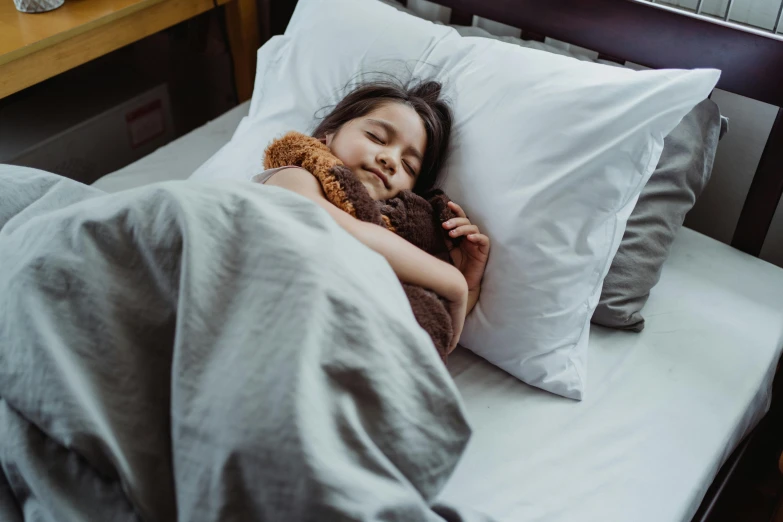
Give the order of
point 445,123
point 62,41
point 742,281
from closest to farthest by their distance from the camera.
A: 1. point 445,123
2. point 742,281
3. point 62,41

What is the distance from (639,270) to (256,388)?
71 cm

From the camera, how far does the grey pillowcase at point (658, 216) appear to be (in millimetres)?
1144

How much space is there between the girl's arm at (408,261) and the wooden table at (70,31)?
664mm

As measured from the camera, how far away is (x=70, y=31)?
137 centimetres

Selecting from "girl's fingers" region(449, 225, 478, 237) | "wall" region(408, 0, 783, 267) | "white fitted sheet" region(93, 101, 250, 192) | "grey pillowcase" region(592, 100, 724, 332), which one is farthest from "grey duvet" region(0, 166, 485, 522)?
"wall" region(408, 0, 783, 267)

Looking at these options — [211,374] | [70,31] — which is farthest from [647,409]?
[70,31]

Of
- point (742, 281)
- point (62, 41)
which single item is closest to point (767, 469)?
point (742, 281)

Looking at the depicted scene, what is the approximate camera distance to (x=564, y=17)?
4.22ft

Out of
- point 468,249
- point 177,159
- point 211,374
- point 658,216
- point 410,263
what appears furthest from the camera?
point 177,159

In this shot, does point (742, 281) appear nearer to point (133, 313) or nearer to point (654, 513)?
point (654, 513)

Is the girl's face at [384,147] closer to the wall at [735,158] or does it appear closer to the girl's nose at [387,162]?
the girl's nose at [387,162]

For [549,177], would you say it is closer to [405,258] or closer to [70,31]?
[405,258]

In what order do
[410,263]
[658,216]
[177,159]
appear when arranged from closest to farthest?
1. [410,263]
2. [658,216]
3. [177,159]

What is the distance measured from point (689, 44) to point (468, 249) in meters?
0.50
